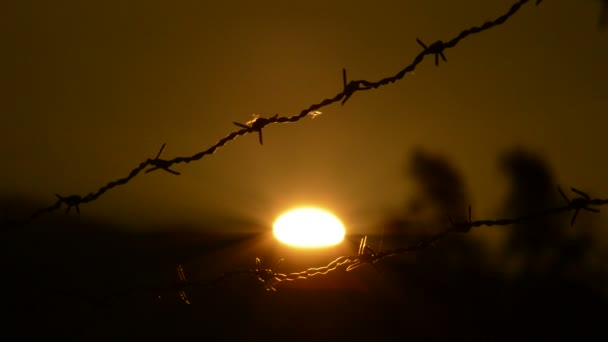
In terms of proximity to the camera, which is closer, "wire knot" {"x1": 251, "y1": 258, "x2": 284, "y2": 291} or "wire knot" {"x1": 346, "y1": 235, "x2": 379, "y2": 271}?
"wire knot" {"x1": 346, "y1": 235, "x2": 379, "y2": 271}

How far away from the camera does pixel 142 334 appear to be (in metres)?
14.5

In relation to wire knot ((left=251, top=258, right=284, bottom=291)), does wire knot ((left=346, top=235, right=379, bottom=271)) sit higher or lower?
higher

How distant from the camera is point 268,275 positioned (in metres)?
2.91

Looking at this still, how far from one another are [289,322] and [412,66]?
584 inches

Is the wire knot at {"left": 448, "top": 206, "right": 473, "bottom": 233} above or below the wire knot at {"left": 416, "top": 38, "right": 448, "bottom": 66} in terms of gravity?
below

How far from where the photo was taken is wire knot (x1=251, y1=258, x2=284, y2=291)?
2883 mm

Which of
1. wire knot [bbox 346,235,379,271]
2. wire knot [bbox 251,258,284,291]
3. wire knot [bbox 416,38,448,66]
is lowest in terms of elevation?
wire knot [bbox 251,258,284,291]

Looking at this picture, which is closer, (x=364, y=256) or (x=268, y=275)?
(x=364, y=256)

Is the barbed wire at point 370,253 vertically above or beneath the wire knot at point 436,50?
beneath

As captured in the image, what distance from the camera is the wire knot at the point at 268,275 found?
2.88 metres

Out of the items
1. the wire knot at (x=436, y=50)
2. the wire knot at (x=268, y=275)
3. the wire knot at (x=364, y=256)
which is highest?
the wire knot at (x=436, y=50)

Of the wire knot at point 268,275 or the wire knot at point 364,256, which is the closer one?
the wire knot at point 364,256

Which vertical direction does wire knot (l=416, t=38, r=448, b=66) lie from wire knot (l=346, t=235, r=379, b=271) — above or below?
above

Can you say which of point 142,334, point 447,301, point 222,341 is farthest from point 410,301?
point 142,334
